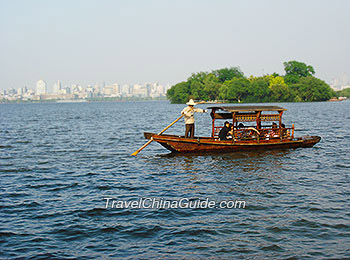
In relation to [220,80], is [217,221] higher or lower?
lower

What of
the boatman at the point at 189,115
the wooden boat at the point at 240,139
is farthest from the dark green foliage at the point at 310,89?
the boatman at the point at 189,115

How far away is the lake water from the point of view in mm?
9469

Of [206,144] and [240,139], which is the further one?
[240,139]

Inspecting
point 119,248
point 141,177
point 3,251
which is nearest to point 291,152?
point 141,177

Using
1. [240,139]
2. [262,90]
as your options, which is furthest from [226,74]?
[240,139]

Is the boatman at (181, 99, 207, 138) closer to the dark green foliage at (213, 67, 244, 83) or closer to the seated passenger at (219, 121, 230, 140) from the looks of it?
the seated passenger at (219, 121, 230, 140)

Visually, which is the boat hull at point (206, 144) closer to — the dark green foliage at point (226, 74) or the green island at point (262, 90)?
the green island at point (262, 90)

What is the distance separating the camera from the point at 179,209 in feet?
40.2

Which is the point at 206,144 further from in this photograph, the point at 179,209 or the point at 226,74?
the point at 226,74

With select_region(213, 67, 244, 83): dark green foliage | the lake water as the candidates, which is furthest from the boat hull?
select_region(213, 67, 244, 83): dark green foliage

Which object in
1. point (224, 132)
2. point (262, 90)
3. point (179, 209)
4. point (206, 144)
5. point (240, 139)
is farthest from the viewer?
point (262, 90)

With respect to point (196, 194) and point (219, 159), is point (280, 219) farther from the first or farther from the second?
point (219, 159)

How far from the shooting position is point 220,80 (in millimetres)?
172750

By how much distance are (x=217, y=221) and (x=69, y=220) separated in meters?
4.06
